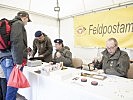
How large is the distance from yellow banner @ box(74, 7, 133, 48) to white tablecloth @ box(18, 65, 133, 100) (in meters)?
1.75

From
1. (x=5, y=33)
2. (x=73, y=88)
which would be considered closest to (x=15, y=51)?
(x=5, y=33)

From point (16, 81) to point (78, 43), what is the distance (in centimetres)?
264

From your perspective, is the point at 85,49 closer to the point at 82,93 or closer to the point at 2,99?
the point at 2,99

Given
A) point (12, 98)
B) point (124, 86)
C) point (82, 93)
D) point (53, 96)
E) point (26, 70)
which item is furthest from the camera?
point (26, 70)

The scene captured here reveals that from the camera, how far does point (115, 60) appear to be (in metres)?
1.75

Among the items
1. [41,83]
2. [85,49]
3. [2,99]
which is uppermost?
[85,49]

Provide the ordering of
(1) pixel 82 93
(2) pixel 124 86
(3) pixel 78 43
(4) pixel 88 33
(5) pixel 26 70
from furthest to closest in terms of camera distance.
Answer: (3) pixel 78 43 → (4) pixel 88 33 → (5) pixel 26 70 → (2) pixel 124 86 → (1) pixel 82 93

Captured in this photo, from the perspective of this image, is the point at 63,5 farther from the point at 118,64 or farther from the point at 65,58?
the point at 118,64

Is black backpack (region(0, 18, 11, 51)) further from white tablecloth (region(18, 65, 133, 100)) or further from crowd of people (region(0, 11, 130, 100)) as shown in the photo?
white tablecloth (region(18, 65, 133, 100))

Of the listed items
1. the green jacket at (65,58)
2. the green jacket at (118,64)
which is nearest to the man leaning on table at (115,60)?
the green jacket at (118,64)

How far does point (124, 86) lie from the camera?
128 centimetres

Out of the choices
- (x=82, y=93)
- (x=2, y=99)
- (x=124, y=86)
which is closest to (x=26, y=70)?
(x=2, y=99)

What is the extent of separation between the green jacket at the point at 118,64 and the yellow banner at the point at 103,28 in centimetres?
→ 133

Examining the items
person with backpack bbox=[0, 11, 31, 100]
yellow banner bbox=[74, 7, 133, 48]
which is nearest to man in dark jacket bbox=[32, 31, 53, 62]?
person with backpack bbox=[0, 11, 31, 100]
